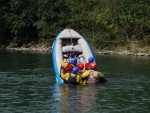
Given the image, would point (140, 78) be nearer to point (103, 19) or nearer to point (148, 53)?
point (148, 53)

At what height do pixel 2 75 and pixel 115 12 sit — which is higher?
pixel 115 12

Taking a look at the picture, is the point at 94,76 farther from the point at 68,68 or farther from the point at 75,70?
the point at 68,68

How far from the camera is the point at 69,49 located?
30.8 meters

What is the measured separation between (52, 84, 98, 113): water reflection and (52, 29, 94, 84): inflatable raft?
2.48 m

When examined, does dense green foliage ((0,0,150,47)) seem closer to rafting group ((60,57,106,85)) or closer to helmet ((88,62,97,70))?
→ helmet ((88,62,97,70))

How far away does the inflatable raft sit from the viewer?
28.9 m

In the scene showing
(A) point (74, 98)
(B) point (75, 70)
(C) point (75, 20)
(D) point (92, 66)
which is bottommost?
(A) point (74, 98)

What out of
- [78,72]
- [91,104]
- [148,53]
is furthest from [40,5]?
[91,104]

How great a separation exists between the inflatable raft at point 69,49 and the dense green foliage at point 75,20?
66.0ft

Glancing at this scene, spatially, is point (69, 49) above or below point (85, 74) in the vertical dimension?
above

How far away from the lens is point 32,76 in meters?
29.0

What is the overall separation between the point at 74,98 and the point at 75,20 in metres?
35.4

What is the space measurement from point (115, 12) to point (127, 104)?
112ft

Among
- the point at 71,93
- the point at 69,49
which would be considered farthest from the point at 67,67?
the point at 69,49
